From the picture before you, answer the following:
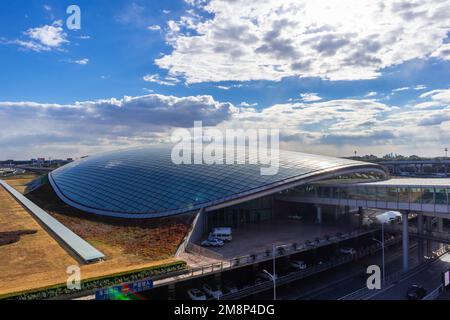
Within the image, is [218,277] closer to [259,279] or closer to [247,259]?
[247,259]

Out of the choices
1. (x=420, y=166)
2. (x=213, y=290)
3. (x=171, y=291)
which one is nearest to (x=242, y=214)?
(x=213, y=290)

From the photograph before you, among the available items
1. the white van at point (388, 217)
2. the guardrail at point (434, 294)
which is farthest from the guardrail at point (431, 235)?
the white van at point (388, 217)

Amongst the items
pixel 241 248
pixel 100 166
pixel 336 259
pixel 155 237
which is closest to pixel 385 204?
pixel 336 259

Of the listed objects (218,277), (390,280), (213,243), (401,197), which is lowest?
(390,280)

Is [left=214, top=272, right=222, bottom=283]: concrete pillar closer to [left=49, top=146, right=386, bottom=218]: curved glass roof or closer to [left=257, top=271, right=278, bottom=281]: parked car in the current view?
[left=257, top=271, right=278, bottom=281]: parked car

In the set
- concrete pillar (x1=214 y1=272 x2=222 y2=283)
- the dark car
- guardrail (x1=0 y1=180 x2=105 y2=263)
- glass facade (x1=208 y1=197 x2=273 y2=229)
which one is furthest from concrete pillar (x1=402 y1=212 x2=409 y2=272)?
guardrail (x1=0 y1=180 x2=105 y2=263)
